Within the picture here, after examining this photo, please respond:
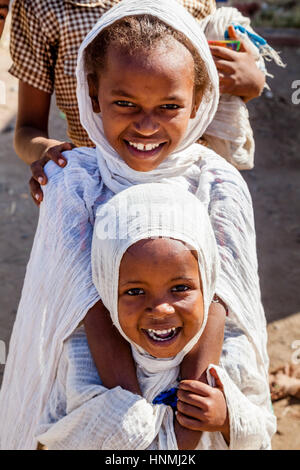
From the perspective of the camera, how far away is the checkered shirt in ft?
8.93

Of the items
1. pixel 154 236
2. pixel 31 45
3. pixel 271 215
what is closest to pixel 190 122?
pixel 154 236

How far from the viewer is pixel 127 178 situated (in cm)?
220

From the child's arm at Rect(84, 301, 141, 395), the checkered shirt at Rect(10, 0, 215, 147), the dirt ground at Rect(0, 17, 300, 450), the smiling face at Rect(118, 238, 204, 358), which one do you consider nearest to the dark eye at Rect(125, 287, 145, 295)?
the smiling face at Rect(118, 238, 204, 358)

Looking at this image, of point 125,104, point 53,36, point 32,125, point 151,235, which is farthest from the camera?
point 32,125

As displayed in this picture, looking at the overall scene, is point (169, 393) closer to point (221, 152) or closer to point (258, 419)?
point (258, 419)

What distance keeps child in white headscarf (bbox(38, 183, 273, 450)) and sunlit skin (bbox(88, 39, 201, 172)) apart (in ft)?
0.77

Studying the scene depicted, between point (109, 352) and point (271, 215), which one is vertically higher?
point (271, 215)

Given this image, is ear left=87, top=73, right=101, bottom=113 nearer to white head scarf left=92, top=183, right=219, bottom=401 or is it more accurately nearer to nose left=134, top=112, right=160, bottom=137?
nose left=134, top=112, right=160, bottom=137

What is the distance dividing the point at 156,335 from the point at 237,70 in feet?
4.23

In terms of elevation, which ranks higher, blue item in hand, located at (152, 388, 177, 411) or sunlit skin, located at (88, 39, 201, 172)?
sunlit skin, located at (88, 39, 201, 172)

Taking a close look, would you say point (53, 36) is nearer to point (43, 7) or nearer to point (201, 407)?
point (43, 7)

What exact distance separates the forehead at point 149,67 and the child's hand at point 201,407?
896 mm

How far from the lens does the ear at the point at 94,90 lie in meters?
2.21

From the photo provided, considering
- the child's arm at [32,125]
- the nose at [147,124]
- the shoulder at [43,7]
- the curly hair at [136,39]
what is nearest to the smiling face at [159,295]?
the nose at [147,124]
